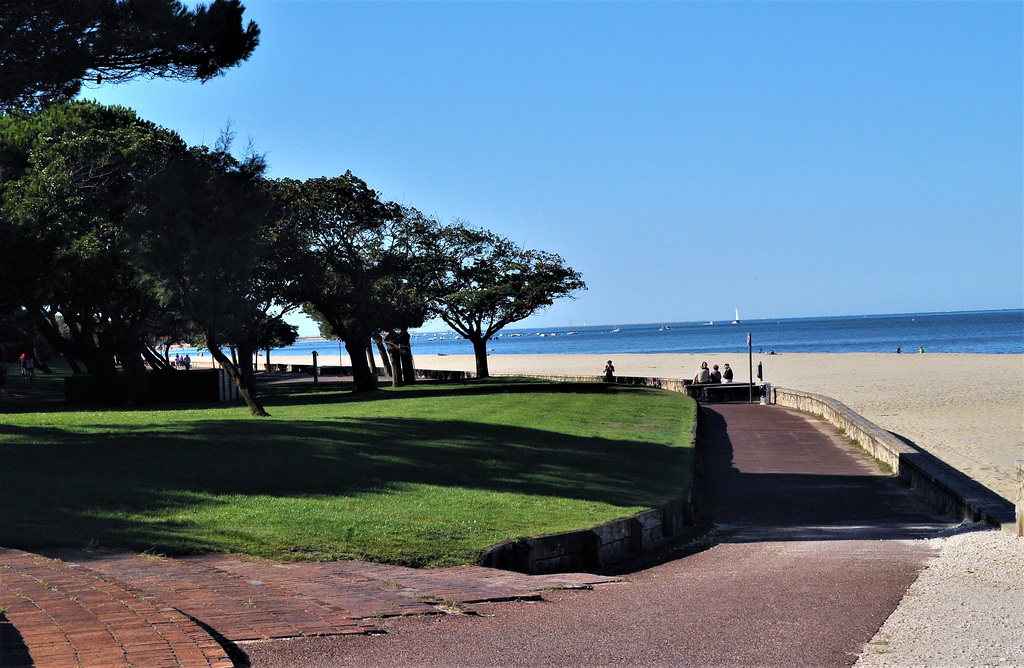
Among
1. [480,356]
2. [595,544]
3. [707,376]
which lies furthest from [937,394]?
[595,544]

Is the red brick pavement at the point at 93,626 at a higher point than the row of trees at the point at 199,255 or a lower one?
lower

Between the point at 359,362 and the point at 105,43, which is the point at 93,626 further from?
the point at 359,362

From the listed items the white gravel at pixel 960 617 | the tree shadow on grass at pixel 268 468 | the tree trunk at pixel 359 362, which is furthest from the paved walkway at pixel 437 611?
the tree trunk at pixel 359 362

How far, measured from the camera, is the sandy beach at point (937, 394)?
19953 mm

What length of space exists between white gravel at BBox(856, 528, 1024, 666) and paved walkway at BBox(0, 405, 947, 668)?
0.51ft

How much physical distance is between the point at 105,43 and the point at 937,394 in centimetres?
3281

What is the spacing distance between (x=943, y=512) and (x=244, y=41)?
46.0ft

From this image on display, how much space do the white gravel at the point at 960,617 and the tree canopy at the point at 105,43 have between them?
1417 centimetres

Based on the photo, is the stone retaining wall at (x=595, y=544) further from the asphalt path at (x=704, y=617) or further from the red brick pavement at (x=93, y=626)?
the red brick pavement at (x=93, y=626)

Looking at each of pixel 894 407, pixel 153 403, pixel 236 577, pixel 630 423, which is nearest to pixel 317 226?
pixel 153 403

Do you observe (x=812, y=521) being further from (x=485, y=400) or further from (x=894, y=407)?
(x=894, y=407)

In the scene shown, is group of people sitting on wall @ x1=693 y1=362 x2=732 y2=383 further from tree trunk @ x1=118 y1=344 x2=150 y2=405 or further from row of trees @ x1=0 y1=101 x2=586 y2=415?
tree trunk @ x1=118 y1=344 x2=150 y2=405

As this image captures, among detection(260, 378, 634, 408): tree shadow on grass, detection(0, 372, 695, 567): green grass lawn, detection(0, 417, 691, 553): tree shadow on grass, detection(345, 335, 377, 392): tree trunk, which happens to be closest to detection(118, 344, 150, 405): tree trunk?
detection(260, 378, 634, 408): tree shadow on grass

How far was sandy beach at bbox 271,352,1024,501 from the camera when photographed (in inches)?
786
